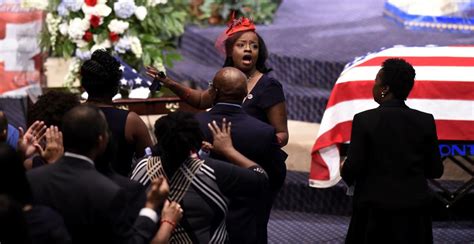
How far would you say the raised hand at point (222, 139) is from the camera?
18.1ft

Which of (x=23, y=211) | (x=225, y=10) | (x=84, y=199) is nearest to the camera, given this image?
(x=23, y=211)

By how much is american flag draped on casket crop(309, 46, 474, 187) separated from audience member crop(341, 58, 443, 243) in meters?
1.22

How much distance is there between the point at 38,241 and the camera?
172 inches

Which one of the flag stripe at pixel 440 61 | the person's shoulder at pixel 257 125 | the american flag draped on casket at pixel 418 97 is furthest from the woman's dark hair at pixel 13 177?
the flag stripe at pixel 440 61

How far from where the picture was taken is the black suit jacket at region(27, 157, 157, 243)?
14.8ft

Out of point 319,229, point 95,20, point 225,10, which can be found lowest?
point 319,229

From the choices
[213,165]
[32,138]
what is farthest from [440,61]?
[32,138]

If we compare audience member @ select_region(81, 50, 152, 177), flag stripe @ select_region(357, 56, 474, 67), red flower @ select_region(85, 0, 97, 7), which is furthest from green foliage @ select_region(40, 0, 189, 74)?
audience member @ select_region(81, 50, 152, 177)

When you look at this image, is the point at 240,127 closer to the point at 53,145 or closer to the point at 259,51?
the point at 53,145

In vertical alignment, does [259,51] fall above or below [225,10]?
above

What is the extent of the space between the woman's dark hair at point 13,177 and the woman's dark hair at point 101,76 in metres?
1.40

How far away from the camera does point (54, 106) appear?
212 inches

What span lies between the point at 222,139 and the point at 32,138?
0.80 m

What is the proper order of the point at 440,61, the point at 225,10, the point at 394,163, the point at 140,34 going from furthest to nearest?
the point at 225,10 < the point at 140,34 < the point at 440,61 < the point at 394,163
